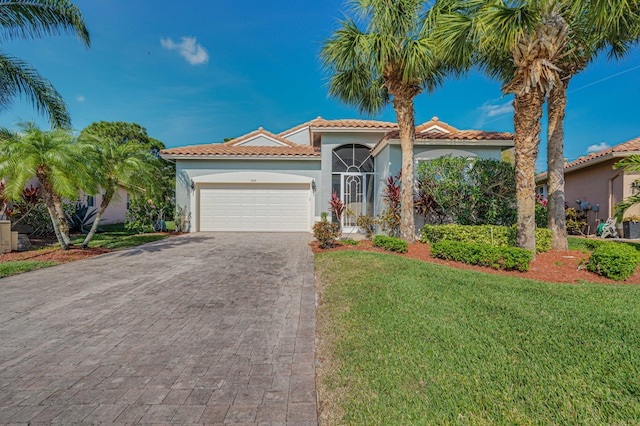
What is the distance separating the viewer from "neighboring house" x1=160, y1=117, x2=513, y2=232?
45.5ft

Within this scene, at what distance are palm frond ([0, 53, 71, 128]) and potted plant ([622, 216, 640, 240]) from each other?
22117 mm

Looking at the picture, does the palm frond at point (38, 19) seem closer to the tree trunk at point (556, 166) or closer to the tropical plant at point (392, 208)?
the tropical plant at point (392, 208)

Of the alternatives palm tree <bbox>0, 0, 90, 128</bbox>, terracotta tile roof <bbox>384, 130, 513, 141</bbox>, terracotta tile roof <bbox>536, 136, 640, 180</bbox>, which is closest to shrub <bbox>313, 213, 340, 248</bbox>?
terracotta tile roof <bbox>384, 130, 513, 141</bbox>

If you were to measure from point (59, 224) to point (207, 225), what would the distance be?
20.7 ft

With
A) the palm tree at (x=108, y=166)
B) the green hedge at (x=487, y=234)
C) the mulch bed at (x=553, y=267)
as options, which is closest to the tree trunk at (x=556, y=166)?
the green hedge at (x=487, y=234)

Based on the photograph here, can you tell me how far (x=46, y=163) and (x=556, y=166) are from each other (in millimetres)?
15241

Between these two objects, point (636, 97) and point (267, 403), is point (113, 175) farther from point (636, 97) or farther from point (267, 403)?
point (636, 97)

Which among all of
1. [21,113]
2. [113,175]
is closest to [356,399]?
[113,175]

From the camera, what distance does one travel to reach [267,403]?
99.6 inches

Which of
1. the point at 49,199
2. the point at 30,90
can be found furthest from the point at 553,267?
the point at 30,90

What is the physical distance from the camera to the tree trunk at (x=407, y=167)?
31.5 ft

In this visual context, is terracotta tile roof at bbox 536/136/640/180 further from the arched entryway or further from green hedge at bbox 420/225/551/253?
the arched entryway

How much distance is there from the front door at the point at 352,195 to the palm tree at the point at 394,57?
4.23m

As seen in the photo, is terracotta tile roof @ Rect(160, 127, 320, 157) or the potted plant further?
terracotta tile roof @ Rect(160, 127, 320, 157)
